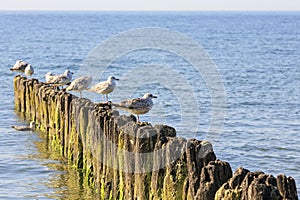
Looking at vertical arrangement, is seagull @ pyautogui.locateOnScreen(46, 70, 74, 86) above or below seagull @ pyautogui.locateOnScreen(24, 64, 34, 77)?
above

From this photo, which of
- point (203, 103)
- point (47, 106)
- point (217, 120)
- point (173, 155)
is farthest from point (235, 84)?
point (173, 155)

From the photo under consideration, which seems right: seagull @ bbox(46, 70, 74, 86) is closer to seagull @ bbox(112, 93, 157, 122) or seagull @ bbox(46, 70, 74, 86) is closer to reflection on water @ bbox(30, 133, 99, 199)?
reflection on water @ bbox(30, 133, 99, 199)

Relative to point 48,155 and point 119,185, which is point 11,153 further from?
point 119,185

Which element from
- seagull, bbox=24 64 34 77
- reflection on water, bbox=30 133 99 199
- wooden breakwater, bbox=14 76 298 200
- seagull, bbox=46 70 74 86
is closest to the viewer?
Answer: wooden breakwater, bbox=14 76 298 200

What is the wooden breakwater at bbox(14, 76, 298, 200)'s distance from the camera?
7246mm

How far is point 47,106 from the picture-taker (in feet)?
54.2

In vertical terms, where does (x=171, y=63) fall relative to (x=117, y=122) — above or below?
below

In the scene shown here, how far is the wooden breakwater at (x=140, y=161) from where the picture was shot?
7.25 m

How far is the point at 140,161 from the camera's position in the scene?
31.9 feet

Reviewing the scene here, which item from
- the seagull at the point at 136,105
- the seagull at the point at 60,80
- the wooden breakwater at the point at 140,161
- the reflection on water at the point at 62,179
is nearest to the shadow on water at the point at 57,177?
the reflection on water at the point at 62,179

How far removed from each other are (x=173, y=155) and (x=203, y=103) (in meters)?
15.9

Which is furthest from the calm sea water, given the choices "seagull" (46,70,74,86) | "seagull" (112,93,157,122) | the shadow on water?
"seagull" (112,93,157,122)

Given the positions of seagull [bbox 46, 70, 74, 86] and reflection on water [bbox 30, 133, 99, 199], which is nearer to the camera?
reflection on water [bbox 30, 133, 99, 199]

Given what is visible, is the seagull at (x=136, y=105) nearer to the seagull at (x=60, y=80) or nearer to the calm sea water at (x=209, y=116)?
the calm sea water at (x=209, y=116)
